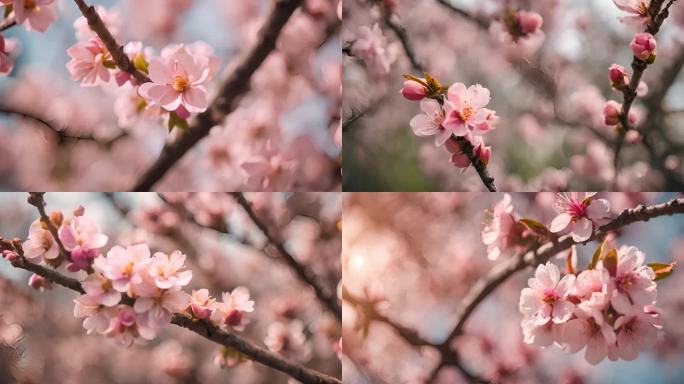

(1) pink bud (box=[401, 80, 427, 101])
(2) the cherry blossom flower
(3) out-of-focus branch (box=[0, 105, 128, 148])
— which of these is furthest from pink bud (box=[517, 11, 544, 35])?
(3) out-of-focus branch (box=[0, 105, 128, 148])

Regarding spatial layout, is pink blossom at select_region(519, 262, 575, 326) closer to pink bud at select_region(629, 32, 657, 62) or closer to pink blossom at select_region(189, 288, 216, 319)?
pink bud at select_region(629, 32, 657, 62)

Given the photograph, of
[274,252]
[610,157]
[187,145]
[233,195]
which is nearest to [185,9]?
[187,145]

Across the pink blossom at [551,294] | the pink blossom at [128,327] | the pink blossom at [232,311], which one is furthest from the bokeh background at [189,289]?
the pink blossom at [551,294]

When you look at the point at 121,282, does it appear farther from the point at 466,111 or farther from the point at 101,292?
the point at 466,111

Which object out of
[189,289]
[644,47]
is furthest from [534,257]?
[189,289]

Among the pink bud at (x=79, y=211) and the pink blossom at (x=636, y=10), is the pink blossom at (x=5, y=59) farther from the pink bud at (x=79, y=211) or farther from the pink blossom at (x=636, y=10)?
the pink blossom at (x=636, y=10)

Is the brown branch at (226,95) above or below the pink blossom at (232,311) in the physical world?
above
